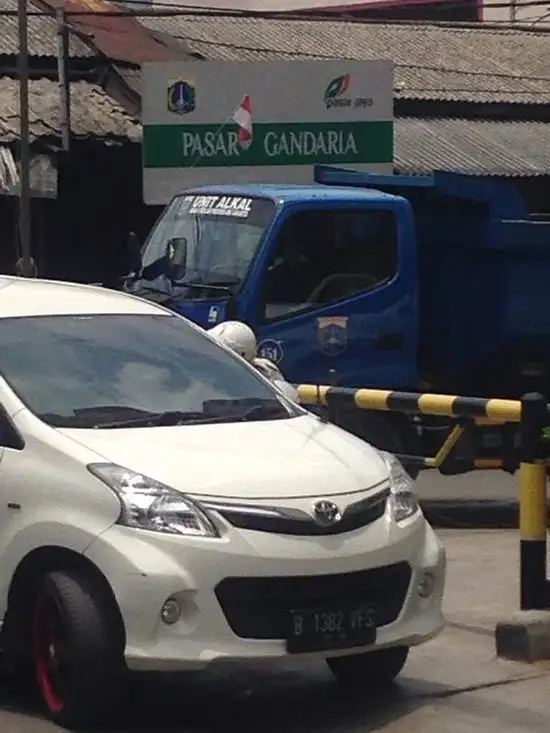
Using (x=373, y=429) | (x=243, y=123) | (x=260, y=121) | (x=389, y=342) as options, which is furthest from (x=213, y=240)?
(x=260, y=121)

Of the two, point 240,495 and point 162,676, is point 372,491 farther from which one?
point 162,676

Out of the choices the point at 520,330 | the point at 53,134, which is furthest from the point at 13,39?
the point at 520,330

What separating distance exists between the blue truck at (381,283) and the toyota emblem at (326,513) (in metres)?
5.49

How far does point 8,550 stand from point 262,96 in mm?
16057

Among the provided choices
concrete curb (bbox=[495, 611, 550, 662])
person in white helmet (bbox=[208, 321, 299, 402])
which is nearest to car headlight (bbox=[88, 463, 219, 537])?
concrete curb (bbox=[495, 611, 550, 662])

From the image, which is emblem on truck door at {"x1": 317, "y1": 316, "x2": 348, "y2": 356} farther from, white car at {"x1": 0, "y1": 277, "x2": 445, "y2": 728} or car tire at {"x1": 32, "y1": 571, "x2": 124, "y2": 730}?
car tire at {"x1": 32, "y1": 571, "x2": 124, "y2": 730}

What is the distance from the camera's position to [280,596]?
628 centimetres

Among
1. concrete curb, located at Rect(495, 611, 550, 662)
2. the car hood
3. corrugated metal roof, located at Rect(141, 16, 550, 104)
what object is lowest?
concrete curb, located at Rect(495, 611, 550, 662)

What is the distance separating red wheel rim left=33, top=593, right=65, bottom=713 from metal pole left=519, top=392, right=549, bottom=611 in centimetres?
238

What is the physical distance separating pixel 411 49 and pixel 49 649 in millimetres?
23906

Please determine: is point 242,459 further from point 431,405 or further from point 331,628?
point 431,405

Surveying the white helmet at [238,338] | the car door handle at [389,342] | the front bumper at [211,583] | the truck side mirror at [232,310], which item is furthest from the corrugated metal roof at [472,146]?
the front bumper at [211,583]

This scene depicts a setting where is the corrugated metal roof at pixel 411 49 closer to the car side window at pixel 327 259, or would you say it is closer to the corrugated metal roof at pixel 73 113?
the corrugated metal roof at pixel 73 113

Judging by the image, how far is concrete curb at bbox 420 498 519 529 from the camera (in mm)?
12344
